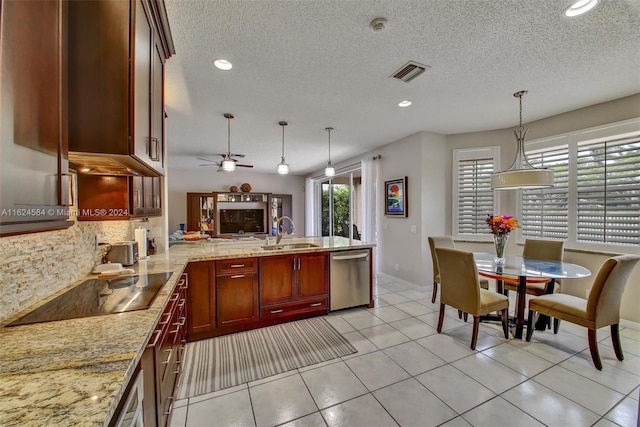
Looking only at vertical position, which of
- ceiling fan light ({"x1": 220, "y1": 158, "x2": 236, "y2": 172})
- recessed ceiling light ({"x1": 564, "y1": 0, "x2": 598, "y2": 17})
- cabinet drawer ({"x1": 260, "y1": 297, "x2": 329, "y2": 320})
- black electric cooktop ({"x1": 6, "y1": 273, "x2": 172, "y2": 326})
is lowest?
cabinet drawer ({"x1": 260, "y1": 297, "x2": 329, "y2": 320})

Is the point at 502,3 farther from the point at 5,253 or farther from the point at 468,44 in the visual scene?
the point at 5,253

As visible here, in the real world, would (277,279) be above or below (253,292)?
above

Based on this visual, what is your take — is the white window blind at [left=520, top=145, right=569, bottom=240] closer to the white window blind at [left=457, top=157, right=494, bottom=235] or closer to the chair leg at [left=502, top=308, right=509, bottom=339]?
the white window blind at [left=457, top=157, right=494, bottom=235]

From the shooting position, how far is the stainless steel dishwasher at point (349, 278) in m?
3.30

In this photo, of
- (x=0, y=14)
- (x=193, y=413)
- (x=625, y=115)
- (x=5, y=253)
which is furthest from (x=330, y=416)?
(x=625, y=115)

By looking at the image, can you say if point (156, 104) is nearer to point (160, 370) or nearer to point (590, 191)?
point (160, 370)

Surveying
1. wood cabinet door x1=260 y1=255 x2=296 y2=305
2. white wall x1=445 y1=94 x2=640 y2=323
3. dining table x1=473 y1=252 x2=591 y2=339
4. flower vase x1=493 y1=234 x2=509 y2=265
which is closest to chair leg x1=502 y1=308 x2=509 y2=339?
dining table x1=473 y1=252 x2=591 y2=339

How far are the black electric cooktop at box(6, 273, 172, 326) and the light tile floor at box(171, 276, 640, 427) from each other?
0.87 meters

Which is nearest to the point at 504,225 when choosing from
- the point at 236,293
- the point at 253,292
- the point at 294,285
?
the point at 294,285

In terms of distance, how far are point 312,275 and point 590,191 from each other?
356cm

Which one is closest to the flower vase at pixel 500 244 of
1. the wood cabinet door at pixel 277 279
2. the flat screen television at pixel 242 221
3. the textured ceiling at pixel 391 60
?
the textured ceiling at pixel 391 60

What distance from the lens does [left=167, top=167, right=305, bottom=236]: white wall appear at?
7535 millimetres

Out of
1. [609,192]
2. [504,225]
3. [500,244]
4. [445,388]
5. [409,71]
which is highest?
[409,71]

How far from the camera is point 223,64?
2240 millimetres
